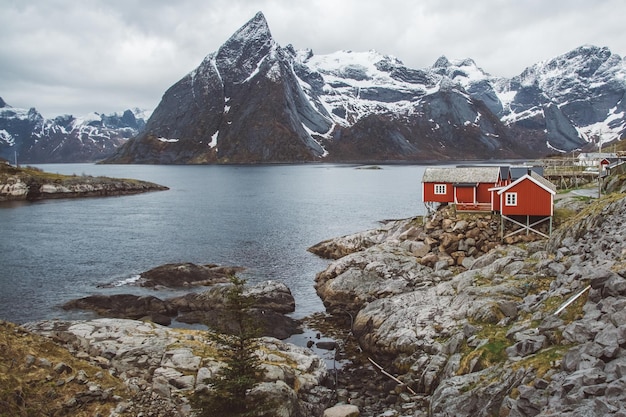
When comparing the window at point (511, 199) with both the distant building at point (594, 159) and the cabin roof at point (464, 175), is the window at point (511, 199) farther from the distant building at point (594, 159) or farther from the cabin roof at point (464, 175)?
the distant building at point (594, 159)

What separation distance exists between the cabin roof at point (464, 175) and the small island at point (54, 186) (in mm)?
104371

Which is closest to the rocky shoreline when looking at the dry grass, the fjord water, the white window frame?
the dry grass

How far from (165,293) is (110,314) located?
22.5ft

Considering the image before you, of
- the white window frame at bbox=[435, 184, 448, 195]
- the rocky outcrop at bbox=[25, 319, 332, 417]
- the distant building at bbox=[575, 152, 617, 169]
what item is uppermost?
the distant building at bbox=[575, 152, 617, 169]

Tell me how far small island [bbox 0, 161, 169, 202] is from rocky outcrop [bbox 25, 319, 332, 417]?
113451 millimetres

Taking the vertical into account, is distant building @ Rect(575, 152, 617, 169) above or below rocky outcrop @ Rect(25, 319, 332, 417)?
above

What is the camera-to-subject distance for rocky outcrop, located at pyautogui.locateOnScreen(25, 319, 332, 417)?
21141 mm

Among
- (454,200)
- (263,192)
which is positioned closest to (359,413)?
(454,200)

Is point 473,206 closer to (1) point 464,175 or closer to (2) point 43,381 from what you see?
(1) point 464,175

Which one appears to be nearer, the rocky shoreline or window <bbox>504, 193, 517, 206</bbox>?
the rocky shoreline

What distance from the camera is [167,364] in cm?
2381

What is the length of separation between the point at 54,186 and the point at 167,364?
125234 mm

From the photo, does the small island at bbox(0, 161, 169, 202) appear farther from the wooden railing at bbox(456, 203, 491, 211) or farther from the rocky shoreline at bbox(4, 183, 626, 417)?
the wooden railing at bbox(456, 203, 491, 211)

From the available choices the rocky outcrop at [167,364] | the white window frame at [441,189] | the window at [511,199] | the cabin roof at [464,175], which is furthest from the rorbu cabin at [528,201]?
the rocky outcrop at [167,364]
